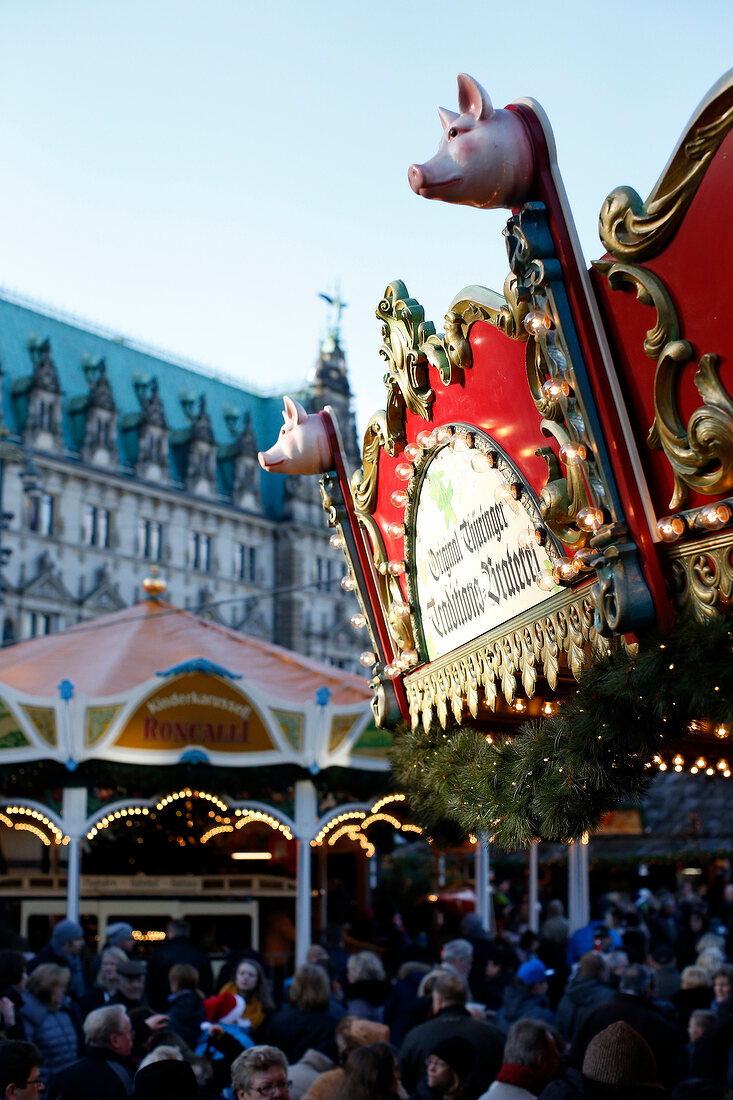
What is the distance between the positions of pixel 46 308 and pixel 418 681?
42.3 m

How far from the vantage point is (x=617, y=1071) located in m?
3.71

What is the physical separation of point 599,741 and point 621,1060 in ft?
4.80

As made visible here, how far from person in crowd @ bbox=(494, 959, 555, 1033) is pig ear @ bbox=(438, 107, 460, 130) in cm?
535

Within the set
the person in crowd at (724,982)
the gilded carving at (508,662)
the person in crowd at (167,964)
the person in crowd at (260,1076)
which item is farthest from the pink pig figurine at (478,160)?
the person in crowd at (167,964)

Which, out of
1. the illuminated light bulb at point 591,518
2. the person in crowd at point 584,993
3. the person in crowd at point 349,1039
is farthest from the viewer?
the person in crowd at point 584,993

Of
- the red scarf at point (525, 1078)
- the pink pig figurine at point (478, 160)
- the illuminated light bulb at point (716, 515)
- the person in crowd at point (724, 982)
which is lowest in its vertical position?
the red scarf at point (525, 1078)

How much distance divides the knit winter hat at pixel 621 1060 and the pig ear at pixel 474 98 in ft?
9.00

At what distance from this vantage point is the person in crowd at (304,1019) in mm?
5625

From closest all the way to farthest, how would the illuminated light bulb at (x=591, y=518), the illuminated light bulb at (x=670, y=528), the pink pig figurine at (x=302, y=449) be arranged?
the illuminated light bulb at (x=670, y=528) < the illuminated light bulb at (x=591, y=518) < the pink pig figurine at (x=302, y=449)

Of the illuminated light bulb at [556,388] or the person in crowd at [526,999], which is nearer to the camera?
the illuminated light bulb at [556,388]

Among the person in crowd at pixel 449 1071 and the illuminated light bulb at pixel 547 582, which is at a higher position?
the illuminated light bulb at pixel 547 582

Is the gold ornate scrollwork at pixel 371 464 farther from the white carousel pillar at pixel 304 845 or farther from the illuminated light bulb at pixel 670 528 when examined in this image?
the white carousel pillar at pixel 304 845

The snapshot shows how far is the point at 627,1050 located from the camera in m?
3.72

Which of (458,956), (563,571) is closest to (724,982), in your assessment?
(458,956)
